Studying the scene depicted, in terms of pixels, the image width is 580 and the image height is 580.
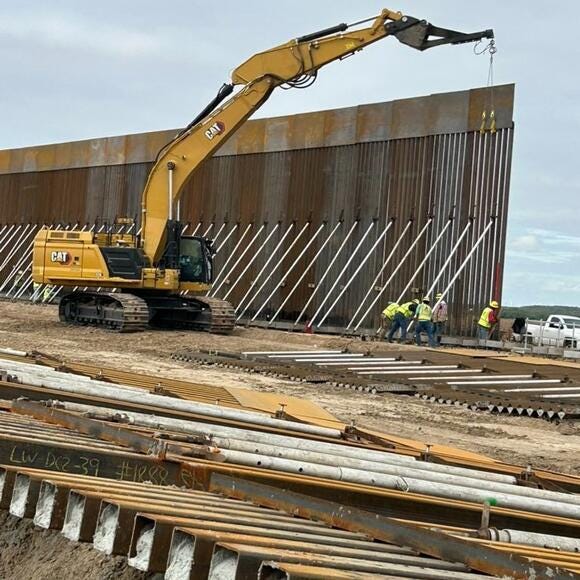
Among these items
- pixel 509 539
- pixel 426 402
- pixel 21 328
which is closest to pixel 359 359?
pixel 426 402

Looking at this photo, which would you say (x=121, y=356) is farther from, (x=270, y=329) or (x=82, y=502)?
(x=82, y=502)

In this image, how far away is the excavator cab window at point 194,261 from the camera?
25719mm

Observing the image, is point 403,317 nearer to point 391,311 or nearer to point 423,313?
point 391,311

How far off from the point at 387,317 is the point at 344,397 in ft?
43.7

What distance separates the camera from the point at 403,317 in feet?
89.0

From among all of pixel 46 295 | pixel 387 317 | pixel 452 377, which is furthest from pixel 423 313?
pixel 46 295

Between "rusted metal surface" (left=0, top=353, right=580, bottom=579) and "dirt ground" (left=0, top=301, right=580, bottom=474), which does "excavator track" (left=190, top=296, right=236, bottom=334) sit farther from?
"rusted metal surface" (left=0, top=353, right=580, bottom=579)

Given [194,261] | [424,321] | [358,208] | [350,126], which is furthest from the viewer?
[350,126]

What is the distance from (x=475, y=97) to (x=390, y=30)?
496 centimetres

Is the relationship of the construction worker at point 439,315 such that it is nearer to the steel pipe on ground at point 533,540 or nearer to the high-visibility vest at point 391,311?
the high-visibility vest at point 391,311

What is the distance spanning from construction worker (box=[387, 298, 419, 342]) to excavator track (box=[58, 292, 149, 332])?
280 inches

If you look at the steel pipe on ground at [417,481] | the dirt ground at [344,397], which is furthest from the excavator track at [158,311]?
the steel pipe on ground at [417,481]

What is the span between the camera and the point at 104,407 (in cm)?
661

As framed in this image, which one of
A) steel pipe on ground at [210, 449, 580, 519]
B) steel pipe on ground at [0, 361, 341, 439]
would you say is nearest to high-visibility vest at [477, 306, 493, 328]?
steel pipe on ground at [0, 361, 341, 439]
